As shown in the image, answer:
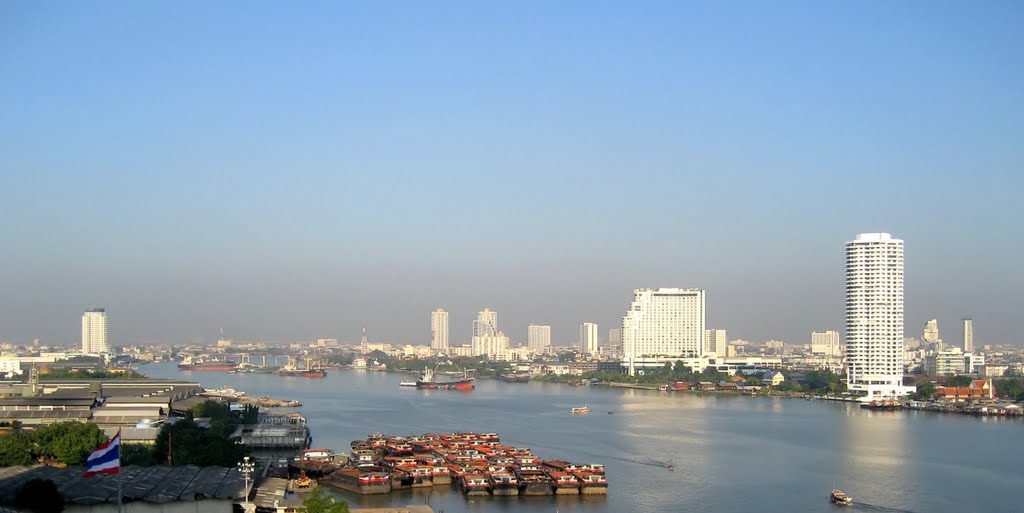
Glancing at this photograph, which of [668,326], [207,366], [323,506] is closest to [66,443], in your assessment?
[323,506]

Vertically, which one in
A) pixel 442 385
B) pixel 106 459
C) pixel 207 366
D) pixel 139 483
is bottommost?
pixel 207 366

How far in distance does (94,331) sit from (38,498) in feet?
151

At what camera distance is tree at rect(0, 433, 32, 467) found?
9.50 m

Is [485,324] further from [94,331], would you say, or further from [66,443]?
[66,443]

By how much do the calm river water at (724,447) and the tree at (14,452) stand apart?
2.82m

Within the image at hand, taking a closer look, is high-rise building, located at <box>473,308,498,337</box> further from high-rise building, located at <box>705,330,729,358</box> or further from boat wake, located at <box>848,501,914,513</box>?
boat wake, located at <box>848,501,914,513</box>

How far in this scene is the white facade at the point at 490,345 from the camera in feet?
170

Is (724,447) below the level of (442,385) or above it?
above

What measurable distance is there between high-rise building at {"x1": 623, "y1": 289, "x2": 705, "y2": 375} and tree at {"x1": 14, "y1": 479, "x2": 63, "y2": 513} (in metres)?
29.2

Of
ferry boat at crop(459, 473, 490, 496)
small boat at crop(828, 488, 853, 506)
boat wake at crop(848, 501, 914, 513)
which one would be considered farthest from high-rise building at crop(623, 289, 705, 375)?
boat wake at crop(848, 501, 914, 513)

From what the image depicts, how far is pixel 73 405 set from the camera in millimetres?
14430

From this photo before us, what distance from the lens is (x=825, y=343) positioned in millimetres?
54250

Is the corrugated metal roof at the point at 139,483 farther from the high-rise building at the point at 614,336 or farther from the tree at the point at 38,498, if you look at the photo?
the high-rise building at the point at 614,336

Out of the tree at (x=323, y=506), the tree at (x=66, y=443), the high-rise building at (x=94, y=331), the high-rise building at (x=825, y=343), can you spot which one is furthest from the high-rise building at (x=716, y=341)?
the tree at (x=323, y=506)
